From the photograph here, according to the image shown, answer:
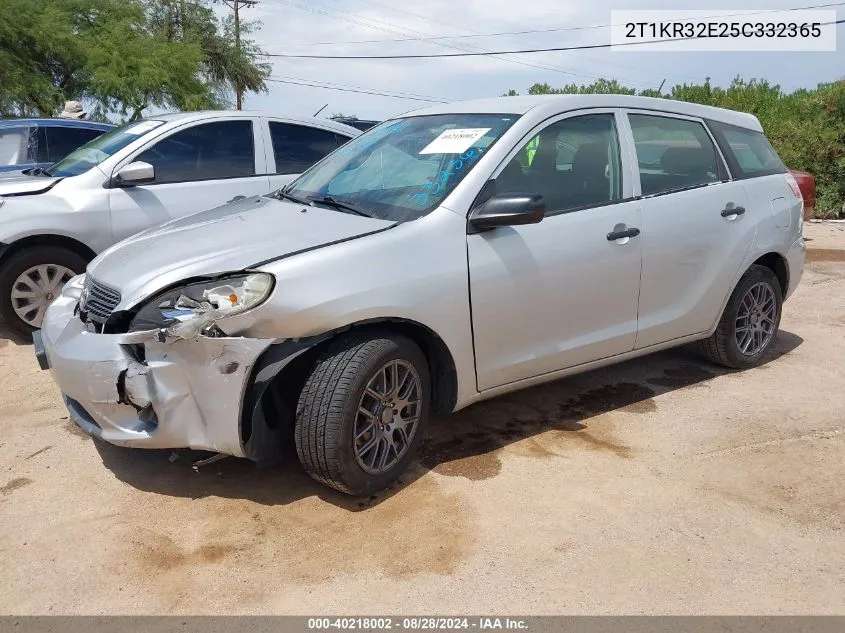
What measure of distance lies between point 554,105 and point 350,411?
2018mm

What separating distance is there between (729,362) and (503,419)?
5.81 feet

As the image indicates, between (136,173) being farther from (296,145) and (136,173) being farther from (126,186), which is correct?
(296,145)

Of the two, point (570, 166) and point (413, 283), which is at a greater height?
point (570, 166)

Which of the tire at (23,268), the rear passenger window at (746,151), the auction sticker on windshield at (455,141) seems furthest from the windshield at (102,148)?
the rear passenger window at (746,151)

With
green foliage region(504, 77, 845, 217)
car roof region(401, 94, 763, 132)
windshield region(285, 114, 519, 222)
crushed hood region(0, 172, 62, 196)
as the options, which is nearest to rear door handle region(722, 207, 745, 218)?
car roof region(401, 94, 763, 132)

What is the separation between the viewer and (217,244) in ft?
11.1

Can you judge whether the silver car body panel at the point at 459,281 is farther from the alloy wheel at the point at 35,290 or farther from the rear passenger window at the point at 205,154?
the rear passenger window at the point at 205,154

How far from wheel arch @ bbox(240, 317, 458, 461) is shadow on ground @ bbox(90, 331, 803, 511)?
0.72 feet

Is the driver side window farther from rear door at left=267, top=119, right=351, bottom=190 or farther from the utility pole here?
the utility pole

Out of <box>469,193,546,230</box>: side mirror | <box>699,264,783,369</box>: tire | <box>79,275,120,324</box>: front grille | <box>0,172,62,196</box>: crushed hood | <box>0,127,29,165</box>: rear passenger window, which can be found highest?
<box>0,127,29,165</box>: rear passenger window

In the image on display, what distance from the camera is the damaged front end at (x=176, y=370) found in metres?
3.05

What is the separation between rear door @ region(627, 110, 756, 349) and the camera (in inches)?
170

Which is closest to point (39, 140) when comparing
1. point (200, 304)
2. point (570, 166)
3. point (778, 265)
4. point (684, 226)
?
point (200, 304)
